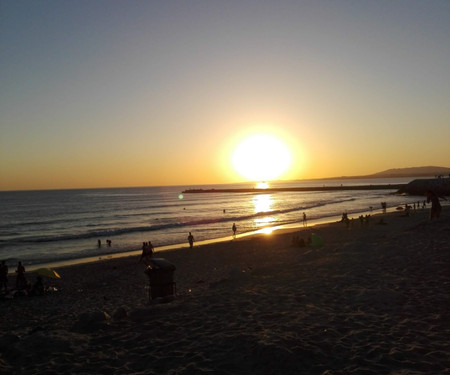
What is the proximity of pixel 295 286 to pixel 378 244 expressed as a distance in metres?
7.94

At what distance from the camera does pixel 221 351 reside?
6.32 m

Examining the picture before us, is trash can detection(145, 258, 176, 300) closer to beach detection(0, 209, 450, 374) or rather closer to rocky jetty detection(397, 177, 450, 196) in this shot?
beach detection(0, 209, 450, 374)

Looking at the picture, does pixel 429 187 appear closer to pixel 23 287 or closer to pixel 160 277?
pixel 160 277

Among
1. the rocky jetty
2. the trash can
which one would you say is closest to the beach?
the trash can

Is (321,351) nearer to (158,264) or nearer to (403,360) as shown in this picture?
(403,360)

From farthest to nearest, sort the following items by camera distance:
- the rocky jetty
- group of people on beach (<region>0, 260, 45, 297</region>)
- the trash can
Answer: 1. the rocky jetty
2. group of people on beach (<region>0, 260, 45, 297</region>)
3. the trash can

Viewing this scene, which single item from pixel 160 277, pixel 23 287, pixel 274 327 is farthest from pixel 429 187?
pixel 274 327

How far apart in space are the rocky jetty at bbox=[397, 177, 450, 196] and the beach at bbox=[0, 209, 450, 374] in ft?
250

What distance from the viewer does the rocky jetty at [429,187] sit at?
261 feet

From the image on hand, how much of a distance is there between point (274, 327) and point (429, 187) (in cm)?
9483

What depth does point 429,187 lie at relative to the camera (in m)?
87.2

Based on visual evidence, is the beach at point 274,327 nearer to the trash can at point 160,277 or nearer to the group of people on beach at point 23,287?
the trash can at point 160,277

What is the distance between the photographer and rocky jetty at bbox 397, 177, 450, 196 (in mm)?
79562

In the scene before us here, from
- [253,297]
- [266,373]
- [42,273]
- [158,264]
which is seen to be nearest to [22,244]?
[42,273]
